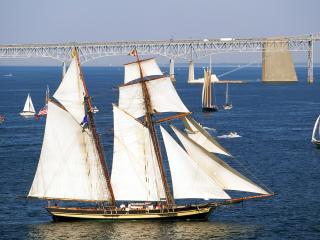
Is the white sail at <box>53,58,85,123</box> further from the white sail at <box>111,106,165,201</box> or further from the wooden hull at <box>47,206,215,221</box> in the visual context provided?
the wooden hull at <box>47,206,215,221</box>

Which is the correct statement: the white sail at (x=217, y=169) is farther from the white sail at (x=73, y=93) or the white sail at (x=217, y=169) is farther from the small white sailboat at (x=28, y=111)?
the small white sailboat at (x=28, y=111)

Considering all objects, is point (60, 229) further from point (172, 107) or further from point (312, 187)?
point (312, 187)

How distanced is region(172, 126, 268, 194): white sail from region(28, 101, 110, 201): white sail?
5.19 metres

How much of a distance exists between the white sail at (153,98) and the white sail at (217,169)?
1.97 m

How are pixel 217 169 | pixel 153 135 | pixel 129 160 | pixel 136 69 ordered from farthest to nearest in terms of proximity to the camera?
pixel 136 69 < pixel 153 135 < pixel 129 160 < pixel 217 169

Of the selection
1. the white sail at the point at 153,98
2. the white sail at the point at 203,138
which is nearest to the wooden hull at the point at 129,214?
the white sail at the point at 203,138

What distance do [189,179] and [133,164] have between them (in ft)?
10.5

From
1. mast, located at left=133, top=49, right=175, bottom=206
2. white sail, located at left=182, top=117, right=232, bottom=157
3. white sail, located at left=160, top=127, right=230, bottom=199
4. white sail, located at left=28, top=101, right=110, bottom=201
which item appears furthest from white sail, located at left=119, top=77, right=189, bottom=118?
white sail, located at left=28, top=101, right=110, bottom=201

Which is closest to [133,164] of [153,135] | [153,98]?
[153,135]

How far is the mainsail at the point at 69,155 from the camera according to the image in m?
50.2

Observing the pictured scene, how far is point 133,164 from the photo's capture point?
50.8 m

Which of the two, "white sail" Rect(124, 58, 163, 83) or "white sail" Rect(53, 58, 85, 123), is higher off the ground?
"white sail" Rect(124, 58, 163, 83)

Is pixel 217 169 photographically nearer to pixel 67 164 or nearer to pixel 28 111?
pixel 67 164

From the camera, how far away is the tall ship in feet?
163
